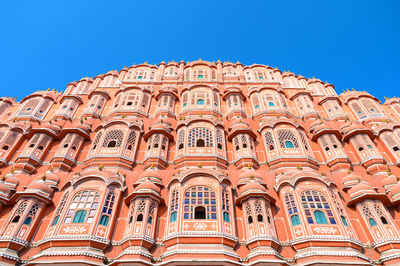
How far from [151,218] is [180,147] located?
24.0ft

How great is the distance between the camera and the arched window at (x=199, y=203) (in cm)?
1565

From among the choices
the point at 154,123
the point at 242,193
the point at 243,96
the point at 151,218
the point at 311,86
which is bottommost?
the point at 151,218

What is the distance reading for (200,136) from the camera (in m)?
22.1

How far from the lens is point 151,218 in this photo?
1562 cm

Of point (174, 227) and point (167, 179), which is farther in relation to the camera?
point (167, 179)

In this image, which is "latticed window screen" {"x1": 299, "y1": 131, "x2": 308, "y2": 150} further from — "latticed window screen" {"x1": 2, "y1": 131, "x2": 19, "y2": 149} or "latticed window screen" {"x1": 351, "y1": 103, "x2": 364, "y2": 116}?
"latticed window screen" {"x1": 2, "y1": 131, "x2": 19, "y2": 149}

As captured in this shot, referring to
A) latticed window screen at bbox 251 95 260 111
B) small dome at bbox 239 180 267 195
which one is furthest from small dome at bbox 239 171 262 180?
latticed window screen at bbox 251 95 260 111

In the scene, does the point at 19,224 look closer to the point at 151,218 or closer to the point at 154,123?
the point at 151,218

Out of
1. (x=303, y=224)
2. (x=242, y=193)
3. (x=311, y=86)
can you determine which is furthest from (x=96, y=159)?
(x=311, y=86)

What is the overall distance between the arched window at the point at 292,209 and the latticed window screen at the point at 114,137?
1243cm

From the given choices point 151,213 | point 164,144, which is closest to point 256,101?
point 164,144

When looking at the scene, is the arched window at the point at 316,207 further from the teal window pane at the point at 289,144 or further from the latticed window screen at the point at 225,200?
the teal window pane at the point at 289,144

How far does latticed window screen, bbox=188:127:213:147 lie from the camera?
21.6 meters

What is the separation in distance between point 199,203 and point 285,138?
9586 mm
